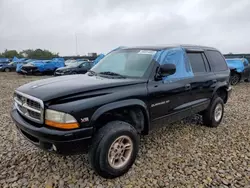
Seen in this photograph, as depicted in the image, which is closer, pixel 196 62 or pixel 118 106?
pixel 118 106

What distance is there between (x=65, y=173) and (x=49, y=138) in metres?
0.83

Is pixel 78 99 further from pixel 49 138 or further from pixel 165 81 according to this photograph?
pixel 165 81

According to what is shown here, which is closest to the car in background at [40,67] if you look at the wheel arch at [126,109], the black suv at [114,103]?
the black suv at [114,103]

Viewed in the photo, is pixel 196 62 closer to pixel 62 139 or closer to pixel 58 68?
pixel 62 139

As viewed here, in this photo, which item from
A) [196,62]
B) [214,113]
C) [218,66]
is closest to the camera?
[196,62]

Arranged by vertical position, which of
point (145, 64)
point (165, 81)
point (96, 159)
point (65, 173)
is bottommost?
point (65, 173)

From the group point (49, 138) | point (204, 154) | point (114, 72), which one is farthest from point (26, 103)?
point (204, 154)

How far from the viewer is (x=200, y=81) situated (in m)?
4.02

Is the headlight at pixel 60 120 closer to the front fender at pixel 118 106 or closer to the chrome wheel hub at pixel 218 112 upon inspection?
the front fender at pixel 118 106

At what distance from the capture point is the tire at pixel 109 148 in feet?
8.29

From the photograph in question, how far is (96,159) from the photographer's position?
8.32 feet

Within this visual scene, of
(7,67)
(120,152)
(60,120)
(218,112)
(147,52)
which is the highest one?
(147,52)

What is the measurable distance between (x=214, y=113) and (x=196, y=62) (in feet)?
4.22

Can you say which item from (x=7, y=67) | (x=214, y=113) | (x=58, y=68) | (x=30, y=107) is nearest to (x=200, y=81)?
(x=214, y=113)
